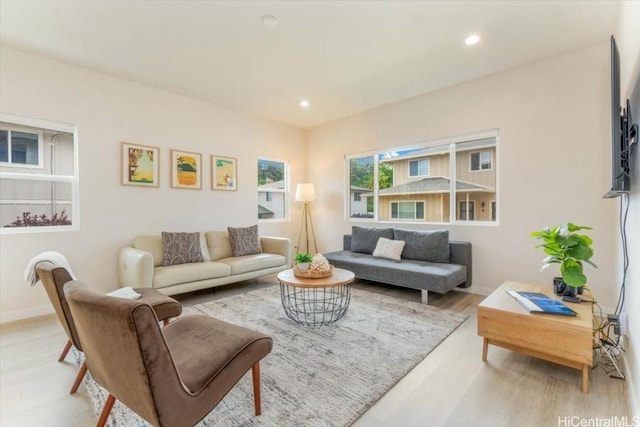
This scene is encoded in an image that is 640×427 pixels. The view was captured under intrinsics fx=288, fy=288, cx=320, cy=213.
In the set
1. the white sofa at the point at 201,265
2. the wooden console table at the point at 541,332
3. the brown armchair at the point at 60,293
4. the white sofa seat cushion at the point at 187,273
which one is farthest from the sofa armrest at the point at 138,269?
the wooden console table at the point at 541,332

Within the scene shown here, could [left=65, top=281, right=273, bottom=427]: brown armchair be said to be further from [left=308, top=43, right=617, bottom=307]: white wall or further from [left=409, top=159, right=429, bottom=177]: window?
[left=409, top=159, right=429, bottom=177]: window

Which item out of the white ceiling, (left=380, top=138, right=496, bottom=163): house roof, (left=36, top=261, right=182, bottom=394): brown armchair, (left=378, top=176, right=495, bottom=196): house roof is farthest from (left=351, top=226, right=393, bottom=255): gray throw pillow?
(left=36, top=261, right=182, bottom=394): brown armchair

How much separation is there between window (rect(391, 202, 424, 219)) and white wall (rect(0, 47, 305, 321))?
2.54m

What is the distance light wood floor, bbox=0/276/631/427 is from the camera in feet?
5.17

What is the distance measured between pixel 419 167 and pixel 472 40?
1.91 m

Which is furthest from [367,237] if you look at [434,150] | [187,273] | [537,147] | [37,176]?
[37,176]

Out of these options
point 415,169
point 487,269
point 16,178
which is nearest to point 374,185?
point 415,169

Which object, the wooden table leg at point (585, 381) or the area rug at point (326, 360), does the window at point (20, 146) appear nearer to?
the area rug at point (326, 360)

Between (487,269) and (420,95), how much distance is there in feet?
8.66

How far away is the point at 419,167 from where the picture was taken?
14.8 feet

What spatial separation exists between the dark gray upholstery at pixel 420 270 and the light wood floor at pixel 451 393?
2.87 feet

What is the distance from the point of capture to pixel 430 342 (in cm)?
244

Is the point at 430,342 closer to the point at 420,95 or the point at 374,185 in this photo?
the point at 374,185

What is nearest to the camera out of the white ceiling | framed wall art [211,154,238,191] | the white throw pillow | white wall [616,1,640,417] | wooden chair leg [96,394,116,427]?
wooden chair leg [96,394,116,427]
